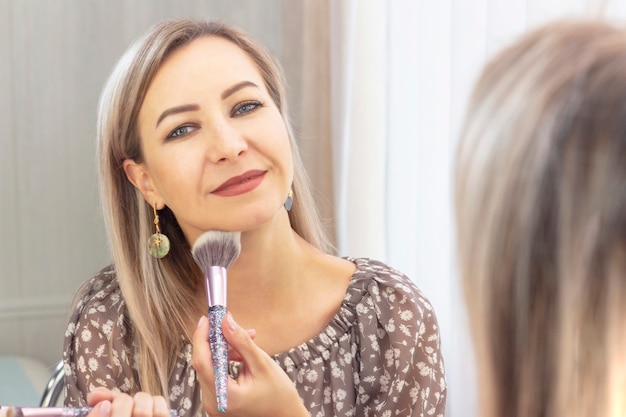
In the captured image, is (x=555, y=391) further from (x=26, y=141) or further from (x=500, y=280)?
(x=26, y=141)

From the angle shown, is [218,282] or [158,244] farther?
[158,244]

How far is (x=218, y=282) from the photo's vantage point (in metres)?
0.80

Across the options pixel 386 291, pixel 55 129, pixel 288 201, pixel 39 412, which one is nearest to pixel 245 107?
pixel 288 201

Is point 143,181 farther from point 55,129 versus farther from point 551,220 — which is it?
point 55,129

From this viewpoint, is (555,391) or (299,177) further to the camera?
(299,177)

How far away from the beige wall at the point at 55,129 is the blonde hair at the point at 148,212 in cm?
93

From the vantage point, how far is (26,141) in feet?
6.16

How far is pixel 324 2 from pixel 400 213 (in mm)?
563

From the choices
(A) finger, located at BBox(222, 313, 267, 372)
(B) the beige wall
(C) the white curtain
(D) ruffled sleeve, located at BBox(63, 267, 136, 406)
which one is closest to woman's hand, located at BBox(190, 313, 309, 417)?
(A) finger, located at BBox(222, 313, 267, 372)

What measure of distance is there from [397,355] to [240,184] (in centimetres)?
→ 25

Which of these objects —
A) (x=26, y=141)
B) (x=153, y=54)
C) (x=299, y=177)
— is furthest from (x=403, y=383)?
(x=26, y=141)

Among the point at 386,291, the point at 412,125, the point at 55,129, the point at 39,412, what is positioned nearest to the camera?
the point at 39,412

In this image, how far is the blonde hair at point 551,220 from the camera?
15.5 inches

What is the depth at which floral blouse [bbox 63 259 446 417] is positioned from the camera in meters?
0.95
